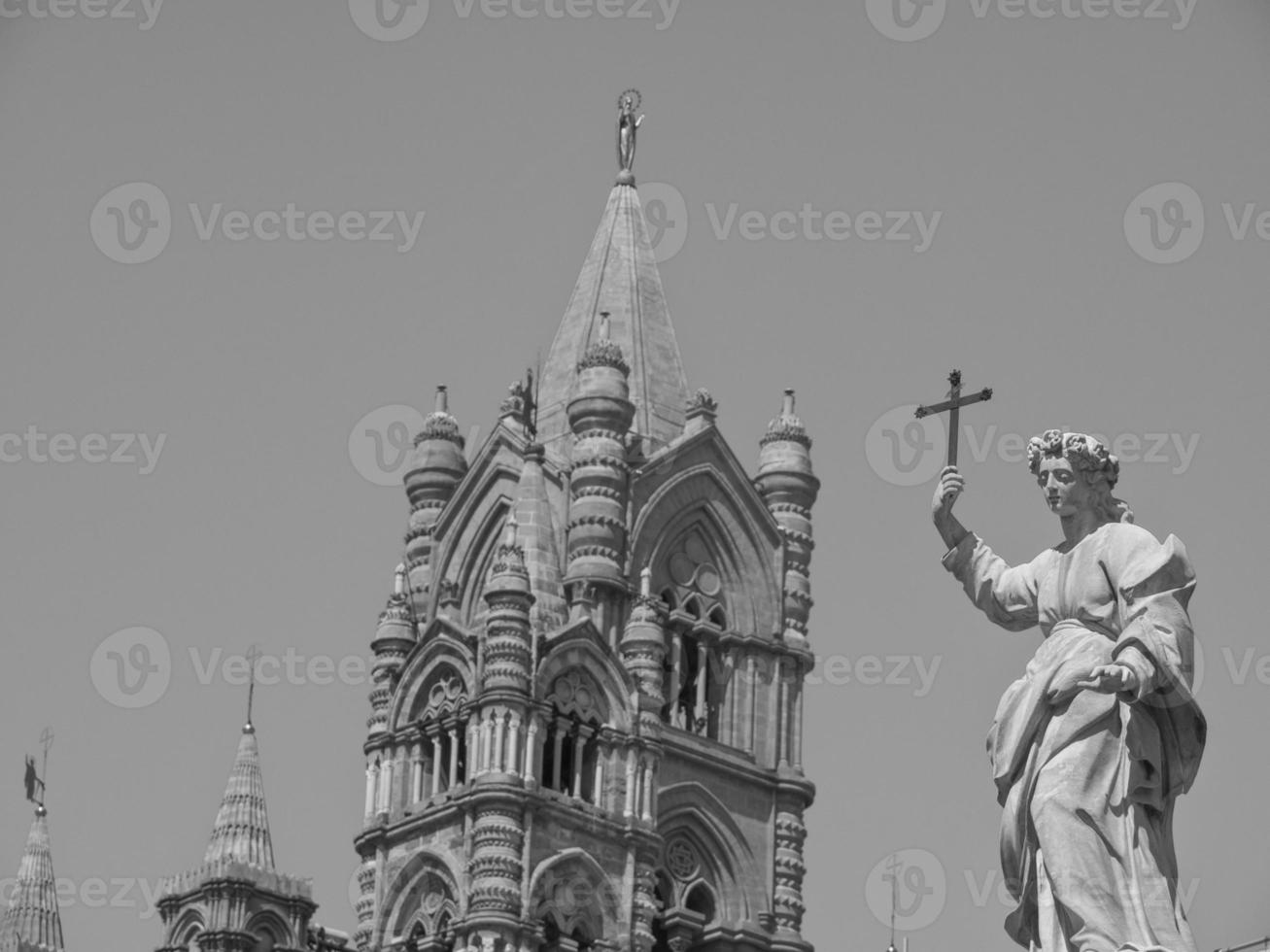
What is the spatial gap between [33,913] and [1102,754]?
64919 millimetres

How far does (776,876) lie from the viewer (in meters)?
79.3

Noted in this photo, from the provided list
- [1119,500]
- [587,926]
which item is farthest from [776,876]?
[1119,500]

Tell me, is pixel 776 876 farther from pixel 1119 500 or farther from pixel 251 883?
pixel 1119 500

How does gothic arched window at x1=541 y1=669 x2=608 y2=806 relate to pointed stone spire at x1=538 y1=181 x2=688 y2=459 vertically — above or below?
below

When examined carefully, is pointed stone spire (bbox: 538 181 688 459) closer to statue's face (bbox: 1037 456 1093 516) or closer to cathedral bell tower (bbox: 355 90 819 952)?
cathedral bell tower (bbox: 355 90 819 952)

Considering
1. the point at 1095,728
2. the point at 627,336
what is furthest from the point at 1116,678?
the point at 627,336

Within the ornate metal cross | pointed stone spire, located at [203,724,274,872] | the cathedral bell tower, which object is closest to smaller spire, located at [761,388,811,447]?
the cathedral bell tower

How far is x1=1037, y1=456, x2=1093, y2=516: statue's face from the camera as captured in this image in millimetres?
16391

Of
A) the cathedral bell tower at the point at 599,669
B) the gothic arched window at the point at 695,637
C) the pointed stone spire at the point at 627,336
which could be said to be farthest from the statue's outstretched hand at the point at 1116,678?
the pointed stone spire at the point at 627,336

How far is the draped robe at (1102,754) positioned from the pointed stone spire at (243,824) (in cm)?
5911

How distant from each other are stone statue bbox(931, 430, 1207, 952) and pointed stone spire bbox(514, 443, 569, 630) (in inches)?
2394

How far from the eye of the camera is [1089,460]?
1631cm

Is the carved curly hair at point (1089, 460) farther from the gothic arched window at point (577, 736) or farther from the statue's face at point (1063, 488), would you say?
the gothic arched window at point (577, 736)

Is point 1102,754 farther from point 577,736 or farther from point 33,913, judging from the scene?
point 33,913
